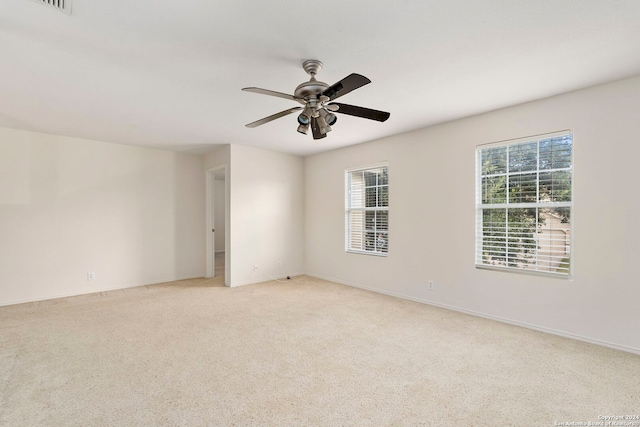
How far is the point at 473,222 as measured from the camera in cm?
374

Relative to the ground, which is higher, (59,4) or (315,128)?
(59,4)

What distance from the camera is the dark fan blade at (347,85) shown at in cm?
187

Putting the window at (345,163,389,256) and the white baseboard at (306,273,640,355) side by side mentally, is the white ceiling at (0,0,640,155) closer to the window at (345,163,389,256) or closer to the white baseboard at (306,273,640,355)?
the window at (345,163,389,256)

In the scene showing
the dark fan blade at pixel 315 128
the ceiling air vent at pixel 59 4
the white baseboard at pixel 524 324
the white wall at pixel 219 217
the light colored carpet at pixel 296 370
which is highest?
the ceiling air vent at pixel 59 4

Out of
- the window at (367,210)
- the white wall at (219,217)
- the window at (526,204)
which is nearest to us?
the window at (526,204)

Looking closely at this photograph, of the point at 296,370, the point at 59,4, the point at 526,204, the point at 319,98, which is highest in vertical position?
the point at 59,4

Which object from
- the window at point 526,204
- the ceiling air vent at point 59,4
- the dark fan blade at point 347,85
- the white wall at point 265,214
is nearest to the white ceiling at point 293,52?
the ceiling air vent at point 59,4

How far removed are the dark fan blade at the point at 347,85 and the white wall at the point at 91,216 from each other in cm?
444

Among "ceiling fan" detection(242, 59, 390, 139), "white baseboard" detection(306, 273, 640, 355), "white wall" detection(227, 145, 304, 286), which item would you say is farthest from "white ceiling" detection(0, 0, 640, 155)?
"white baseboard" detection(306, 273, 640, 355)

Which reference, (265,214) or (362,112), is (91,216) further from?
(362,112)

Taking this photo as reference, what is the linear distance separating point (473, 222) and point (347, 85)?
261cm

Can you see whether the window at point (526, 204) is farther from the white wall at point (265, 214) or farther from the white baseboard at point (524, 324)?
the white wall at point (265, 214)

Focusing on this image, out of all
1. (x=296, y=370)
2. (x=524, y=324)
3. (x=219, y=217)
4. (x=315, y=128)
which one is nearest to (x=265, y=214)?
(x=315, y=128)

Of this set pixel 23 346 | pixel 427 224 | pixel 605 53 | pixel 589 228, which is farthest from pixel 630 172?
pixel 23 346
